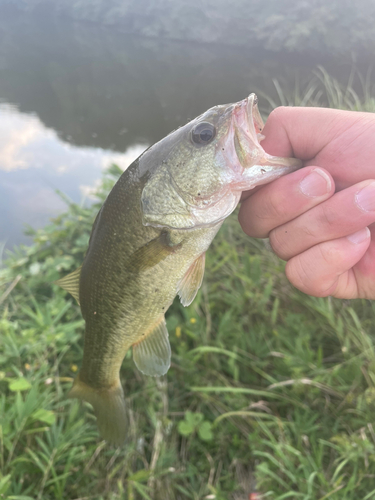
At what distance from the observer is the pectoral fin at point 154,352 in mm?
1504

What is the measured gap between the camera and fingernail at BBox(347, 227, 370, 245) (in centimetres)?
136

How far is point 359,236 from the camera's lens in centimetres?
136

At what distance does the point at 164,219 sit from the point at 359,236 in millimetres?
901

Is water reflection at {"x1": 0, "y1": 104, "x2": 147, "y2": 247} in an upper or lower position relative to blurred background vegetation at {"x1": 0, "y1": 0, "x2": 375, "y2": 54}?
lower

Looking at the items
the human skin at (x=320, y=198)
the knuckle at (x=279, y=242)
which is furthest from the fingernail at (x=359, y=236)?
the knuckle at (x=279, y=242)

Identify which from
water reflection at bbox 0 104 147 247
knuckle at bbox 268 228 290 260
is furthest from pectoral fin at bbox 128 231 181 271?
water reflection at bbox 0 104 147 247

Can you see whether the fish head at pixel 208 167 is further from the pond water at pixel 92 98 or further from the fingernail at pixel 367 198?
the pond water at pixel 92 98

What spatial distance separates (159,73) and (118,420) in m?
25.3

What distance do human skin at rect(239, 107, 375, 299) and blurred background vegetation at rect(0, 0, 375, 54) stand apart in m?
28.1

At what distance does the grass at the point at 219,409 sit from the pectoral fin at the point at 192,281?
1.12 metres

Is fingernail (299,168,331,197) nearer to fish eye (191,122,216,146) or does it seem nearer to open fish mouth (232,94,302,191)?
open fish mouth (232,94,302,191)

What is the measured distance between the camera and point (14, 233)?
6168 mm

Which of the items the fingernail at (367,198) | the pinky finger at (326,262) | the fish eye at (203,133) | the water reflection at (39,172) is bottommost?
the pinky finger at (326,262)

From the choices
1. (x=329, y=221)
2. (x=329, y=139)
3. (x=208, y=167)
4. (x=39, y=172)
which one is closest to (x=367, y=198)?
(x=329, y=221)
